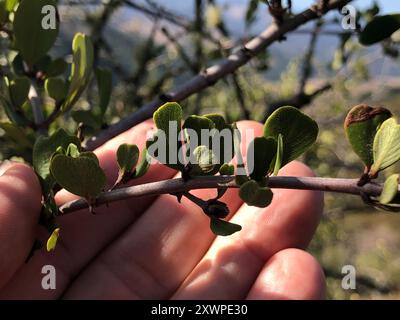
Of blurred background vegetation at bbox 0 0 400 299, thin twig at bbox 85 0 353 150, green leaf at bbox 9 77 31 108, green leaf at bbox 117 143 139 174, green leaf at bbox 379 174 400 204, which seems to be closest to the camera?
green leaf at bbox 379 174 400 204

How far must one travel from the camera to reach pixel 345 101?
8.52 ft

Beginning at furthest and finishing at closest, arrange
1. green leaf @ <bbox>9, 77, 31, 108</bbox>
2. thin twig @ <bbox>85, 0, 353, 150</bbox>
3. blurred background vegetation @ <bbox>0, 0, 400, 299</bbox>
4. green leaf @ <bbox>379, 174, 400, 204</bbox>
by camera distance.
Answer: blurred background vegetation @ <bbox>0, 0, 400, 299</bbox> → thin twig @ <bbox>85, 0, 353, 150</bbox> → green leaf @ <bbox>9, 77, 31, 108</bbox> → green leaf @ <bbox>379, 174, 400, 204</bbox>

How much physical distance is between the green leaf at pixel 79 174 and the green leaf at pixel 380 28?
1.40ft

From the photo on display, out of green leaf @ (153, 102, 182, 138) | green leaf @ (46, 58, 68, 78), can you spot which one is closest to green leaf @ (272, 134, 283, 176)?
green leaf @ (153, 102, 182, 138)

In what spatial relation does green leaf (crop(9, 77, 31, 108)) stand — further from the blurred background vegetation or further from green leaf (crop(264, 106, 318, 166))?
green leaf (crop(264, 106, 318, 166))

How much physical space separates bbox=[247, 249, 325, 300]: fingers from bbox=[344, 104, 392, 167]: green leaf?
32 centimetres

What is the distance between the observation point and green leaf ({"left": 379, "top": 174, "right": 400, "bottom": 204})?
444mm

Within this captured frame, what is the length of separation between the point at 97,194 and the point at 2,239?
0.19 meters

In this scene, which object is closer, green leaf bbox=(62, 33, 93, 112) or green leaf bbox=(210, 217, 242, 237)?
green leaf bbox=(210, 217, 242, 237)

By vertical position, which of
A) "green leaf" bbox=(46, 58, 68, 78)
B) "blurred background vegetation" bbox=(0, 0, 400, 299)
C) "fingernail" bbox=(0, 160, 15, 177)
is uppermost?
"green leaf" bbox=(46, 58, 68, 78)

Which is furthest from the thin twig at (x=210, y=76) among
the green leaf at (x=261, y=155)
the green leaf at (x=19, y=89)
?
the green leaf at (x=261, y=155)

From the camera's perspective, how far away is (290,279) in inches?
30.1
